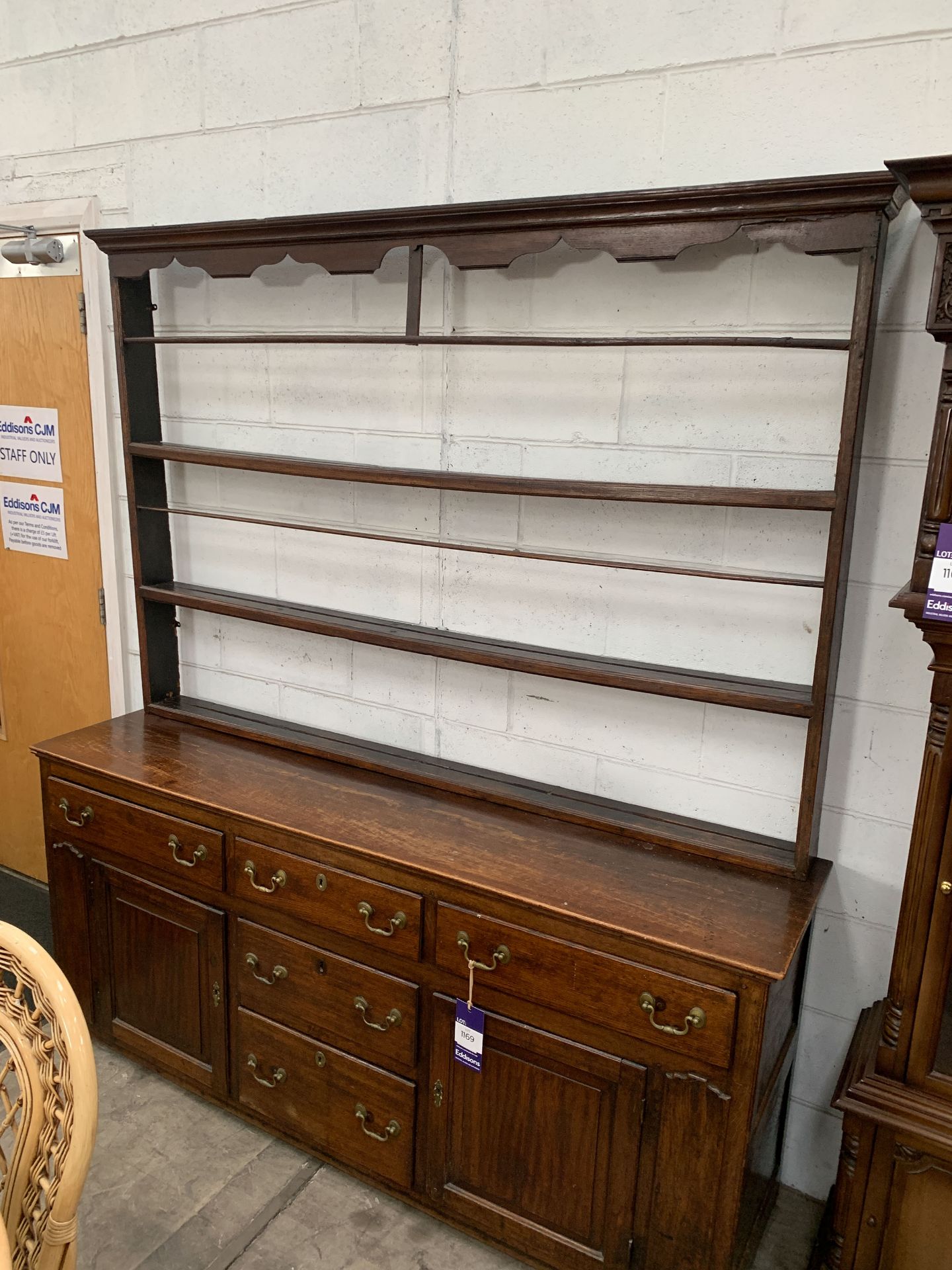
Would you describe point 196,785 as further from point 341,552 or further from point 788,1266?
point 788,1266

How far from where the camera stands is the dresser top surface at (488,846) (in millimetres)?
1675

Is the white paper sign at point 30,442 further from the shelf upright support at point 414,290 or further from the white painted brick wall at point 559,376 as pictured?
the shelf upright support at point 414,290

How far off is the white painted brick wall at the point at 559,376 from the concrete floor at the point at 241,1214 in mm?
817

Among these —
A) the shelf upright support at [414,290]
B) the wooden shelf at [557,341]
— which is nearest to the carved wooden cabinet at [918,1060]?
the wooden shelf at [557,341]

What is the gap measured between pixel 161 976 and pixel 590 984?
119cm

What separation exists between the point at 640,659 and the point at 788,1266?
1325 millimetres

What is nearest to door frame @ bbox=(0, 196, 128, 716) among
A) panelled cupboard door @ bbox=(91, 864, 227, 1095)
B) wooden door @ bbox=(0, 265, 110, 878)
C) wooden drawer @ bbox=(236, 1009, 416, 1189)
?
wooden door @ bbox=(0, 265, 110, 878)

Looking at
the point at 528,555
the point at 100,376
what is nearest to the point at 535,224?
the point at 528,555

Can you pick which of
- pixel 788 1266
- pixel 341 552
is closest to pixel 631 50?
pixel 341 552

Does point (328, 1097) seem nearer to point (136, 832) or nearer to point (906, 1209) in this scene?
point (136, 832)

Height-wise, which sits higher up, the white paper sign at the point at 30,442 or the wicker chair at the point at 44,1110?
the white paper sign at the point at 30,442

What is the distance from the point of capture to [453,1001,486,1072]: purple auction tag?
1844 mm

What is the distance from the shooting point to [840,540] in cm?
167

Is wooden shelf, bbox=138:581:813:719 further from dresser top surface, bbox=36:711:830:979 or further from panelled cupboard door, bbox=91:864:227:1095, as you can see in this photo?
panelled cupboard door, bbox=91:864:227:1095
